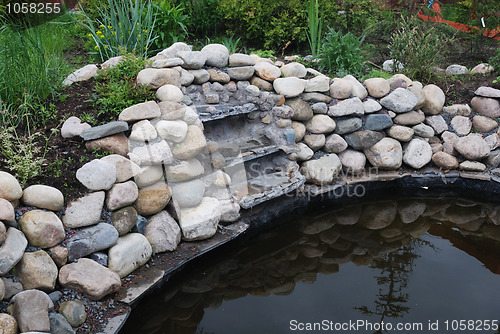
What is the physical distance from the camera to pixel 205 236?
4.20 metres

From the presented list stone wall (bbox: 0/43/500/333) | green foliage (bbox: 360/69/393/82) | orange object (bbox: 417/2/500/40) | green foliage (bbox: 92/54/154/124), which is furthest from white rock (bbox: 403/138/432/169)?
green foliage (bbox: 92/54/154/124)

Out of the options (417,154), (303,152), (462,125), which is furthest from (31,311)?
(462,125)

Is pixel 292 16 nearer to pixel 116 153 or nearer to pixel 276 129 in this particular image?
pixel 276 129

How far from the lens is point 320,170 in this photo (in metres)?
5.31

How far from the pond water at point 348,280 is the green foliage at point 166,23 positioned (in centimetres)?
276

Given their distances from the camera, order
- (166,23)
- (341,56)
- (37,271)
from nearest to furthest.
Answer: (37,271)
(166,23)
(341,56)

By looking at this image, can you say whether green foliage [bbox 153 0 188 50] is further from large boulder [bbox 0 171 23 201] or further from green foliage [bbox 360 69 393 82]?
large boulder [bbox 0 171 23 201]

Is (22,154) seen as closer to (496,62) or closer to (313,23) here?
(313,23)

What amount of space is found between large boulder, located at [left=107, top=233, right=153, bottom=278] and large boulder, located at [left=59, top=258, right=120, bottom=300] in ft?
0.46

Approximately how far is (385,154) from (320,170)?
2.83 feet

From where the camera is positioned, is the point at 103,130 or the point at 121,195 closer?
the point at 121,195

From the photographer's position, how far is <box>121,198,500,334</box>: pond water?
11.3 ft

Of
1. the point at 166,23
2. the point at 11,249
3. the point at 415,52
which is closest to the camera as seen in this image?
the point at 11,249

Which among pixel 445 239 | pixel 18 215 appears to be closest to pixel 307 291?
pixel 445 239
